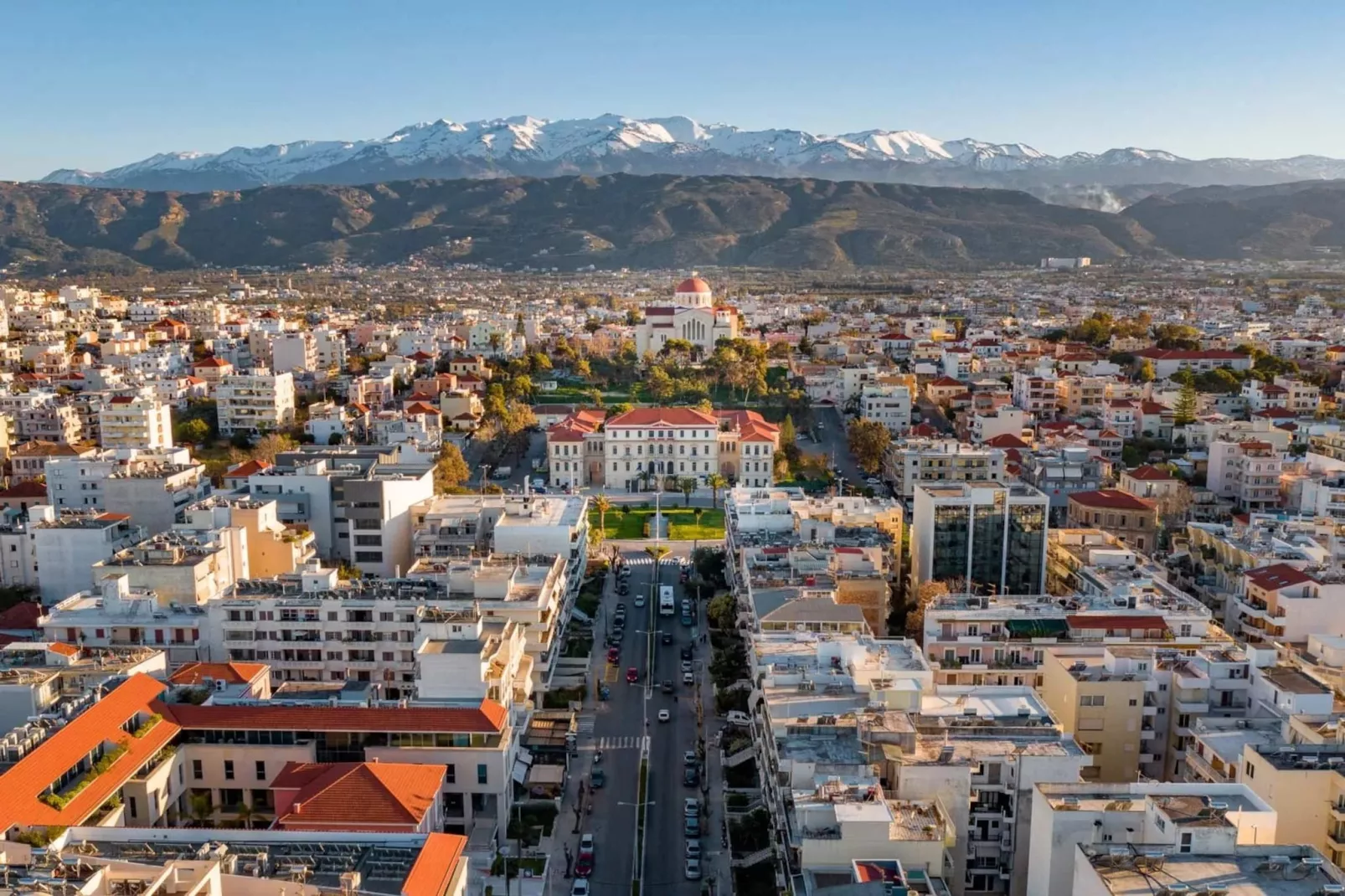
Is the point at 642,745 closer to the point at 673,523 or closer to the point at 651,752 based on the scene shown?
the point at 651,752

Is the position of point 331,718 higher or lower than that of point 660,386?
lower

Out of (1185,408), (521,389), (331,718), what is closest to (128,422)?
(521,389)

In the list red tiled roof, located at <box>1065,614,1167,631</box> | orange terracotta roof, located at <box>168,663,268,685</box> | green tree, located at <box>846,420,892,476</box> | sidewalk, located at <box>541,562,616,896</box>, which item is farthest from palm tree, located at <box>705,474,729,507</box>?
orange terracotta roof, located at <box>168,663,268,685</box>

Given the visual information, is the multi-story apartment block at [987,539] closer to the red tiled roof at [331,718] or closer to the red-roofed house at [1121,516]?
the red-roofed house at [1121,516]

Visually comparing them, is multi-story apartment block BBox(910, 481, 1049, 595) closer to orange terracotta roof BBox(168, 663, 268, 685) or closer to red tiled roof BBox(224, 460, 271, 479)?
orange terracotta roof BBox(168, 663, 268, 685)

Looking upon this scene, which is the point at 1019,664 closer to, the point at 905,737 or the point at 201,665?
the point at 905,737

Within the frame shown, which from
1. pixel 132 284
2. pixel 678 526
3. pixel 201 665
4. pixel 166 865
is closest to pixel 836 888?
pixel 166 865
